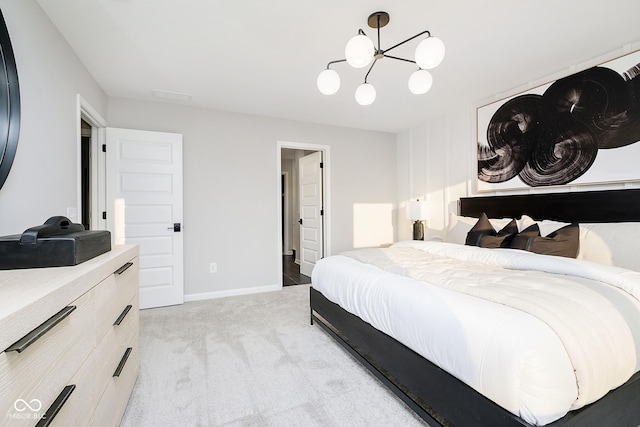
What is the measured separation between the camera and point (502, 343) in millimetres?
1085

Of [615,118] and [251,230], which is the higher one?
[615,118]

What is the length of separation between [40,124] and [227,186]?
2134 millimetres

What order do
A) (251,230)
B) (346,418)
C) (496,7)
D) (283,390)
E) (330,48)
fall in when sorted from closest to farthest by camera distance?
(346,418) → (283,390) → (496,7) → (330,48) → (251,230)

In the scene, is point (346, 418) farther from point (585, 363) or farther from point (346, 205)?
point (346, 205)

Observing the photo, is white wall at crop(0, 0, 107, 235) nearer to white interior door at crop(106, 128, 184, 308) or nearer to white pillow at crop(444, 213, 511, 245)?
white interior door at crop(106, 128, 184, 308)

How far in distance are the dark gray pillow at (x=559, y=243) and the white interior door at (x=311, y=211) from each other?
2.90 m

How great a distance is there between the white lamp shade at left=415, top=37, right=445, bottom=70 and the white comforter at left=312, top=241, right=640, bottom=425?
131 centimetres

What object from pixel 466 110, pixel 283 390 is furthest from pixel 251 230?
pixel 466 110

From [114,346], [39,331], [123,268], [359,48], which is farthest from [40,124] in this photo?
[359,48]

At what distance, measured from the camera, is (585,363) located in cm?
106

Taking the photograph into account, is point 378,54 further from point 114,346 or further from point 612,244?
point 114,346

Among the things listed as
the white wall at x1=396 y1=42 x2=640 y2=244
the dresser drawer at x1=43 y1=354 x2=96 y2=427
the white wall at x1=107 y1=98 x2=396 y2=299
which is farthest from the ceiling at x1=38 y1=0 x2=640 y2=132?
the dresser drawer at x1=43 y1=354 x2=96 y2=427

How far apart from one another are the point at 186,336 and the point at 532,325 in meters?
2.63

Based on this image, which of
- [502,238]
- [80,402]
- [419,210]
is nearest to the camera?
[80,402]
